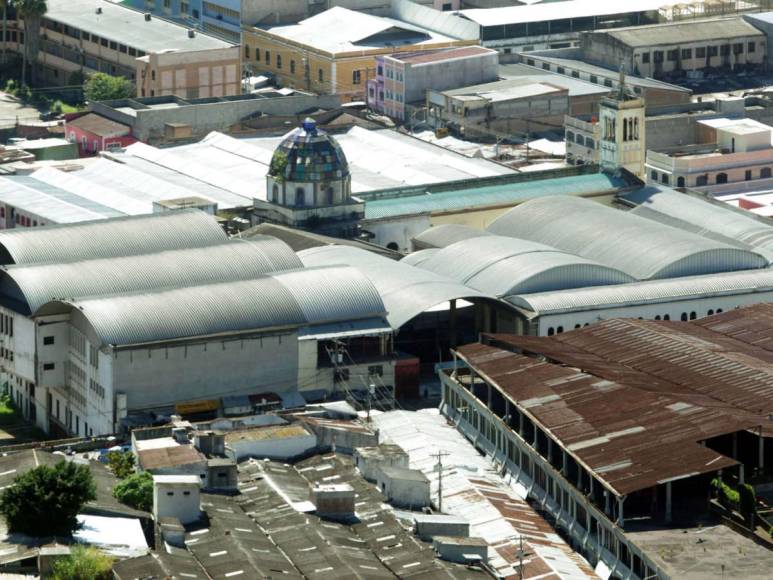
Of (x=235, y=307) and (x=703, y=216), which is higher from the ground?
(x=235, y=307)

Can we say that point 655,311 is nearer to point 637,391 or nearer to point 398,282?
point 398,282

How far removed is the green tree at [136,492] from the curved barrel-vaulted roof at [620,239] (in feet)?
143

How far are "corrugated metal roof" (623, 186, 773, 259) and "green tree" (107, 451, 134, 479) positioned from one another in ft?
164

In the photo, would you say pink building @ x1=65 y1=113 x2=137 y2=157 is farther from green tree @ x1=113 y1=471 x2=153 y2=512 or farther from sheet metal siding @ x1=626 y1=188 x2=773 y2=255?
green tree @ x1=113 y1=471 x2=153 y2=512

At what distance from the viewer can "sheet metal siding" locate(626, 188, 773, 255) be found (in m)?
161

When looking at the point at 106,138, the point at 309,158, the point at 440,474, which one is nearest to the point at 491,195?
the point at 309,158

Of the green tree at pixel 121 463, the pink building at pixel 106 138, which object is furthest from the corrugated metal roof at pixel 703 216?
the green tree at pixel 121 463

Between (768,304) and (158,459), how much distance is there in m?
41.4

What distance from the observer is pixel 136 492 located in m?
116

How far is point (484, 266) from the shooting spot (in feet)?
488

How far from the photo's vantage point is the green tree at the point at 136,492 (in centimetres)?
11594

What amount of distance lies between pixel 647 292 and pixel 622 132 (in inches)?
1079

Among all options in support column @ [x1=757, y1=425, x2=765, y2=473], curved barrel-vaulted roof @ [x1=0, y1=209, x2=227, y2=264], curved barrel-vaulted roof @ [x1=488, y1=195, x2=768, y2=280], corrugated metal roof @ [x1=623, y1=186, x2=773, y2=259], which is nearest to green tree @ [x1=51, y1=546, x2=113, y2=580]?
support column @ [x1=757, y1=425, x2=765, y2=473]

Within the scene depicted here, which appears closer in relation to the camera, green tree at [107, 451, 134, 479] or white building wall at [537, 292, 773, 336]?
green tree at [107, 451, 134, 479]
